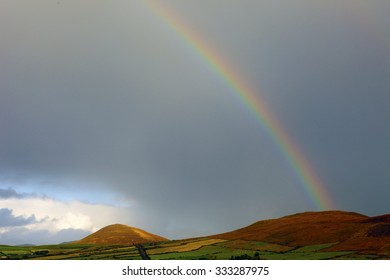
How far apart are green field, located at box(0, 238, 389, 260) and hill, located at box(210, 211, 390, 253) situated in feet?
3.37

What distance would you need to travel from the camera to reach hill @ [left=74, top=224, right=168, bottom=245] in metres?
43.5

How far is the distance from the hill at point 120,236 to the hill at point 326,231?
7.17 m

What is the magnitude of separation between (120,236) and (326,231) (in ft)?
68.8

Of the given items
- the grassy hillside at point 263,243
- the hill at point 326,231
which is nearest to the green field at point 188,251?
the grassy hillside at point 263,243

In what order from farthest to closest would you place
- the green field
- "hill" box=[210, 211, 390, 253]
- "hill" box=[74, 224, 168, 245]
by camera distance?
"hill" box=[74, 224, 168, 245]
the green field
"hill" box=[210, 211, 390, 253]

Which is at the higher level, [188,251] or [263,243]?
[263,243]

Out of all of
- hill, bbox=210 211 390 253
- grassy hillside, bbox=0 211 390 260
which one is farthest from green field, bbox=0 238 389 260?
hill, bbox=210 211 390 253

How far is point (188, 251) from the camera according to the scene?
126ft

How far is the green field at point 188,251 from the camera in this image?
36.5 metres

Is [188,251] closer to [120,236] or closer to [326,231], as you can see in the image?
[120,236]

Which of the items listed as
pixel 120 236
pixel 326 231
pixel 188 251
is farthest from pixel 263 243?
pixel 120 236

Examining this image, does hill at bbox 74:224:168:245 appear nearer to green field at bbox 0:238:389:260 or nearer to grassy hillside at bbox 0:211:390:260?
grassy hillside at bbox 0:211:390:260
